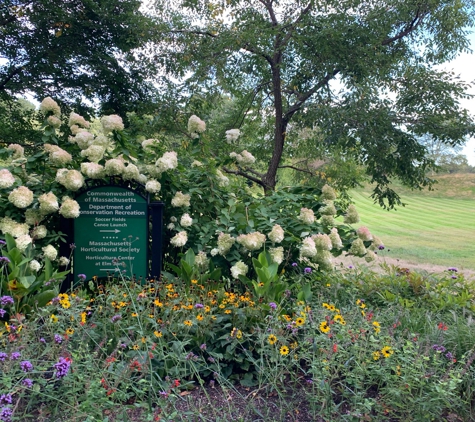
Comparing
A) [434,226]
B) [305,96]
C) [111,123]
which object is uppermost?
[305,96]

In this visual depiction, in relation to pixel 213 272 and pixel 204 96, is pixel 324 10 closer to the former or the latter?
pixel 204 96

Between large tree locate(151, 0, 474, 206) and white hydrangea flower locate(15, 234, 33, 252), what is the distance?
111 inches

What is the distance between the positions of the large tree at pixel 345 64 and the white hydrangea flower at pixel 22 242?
282cm

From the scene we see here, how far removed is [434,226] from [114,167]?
1195cm

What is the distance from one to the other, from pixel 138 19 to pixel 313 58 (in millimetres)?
2743

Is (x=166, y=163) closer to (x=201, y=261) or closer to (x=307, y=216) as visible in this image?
(x=201, y=261)

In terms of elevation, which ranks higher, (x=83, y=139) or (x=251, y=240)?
(x=83, y=139)

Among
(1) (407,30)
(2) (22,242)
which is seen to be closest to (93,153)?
(2) (22,242)

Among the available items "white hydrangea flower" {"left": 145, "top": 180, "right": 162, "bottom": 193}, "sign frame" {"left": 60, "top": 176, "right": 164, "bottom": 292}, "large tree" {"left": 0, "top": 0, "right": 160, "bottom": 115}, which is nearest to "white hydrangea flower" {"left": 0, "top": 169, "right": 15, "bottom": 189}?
"sign frame" {"left": 60, "top": 176, "right": 164, "bottom": 292}

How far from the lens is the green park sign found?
3.54 meters

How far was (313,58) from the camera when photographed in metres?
5.80

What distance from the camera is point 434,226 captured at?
1288 cm

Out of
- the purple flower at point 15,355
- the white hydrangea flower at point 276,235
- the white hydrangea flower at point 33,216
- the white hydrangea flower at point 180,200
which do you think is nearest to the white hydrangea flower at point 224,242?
the white hydrangea flower at point 276,235

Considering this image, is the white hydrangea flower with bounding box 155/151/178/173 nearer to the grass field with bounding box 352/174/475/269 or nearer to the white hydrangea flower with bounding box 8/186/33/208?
the white hydrangea flower with bounding box 8/186/33/208
